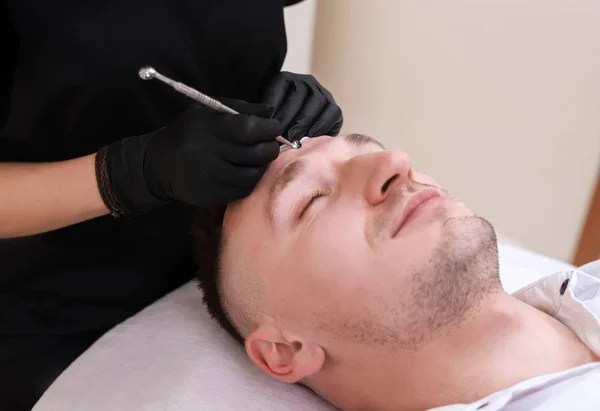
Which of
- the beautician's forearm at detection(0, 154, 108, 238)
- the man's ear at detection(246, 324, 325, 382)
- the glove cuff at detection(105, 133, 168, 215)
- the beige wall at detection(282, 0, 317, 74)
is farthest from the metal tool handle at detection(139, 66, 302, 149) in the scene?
the beige wall at detection(282, 0, 317, 74)

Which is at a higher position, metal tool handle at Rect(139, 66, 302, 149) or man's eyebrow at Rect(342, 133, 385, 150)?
metal tool handle at Rect(139, 66, 302, 149)

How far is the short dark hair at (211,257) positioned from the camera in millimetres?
1071

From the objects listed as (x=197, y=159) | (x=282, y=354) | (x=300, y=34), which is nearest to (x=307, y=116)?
(x=197, y=159)

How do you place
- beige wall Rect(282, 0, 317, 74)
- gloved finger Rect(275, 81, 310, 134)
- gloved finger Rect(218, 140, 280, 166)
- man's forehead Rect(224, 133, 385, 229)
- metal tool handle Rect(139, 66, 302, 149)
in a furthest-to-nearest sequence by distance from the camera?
beige wall Rect(282, 0, 317, 74)
gloved finger Rect(275, 81, 310, 134)
man's forehead Rect(224, 133, 385, 229)
gloved finger Rect(218, 140, 280, 166)
metal tool handle Rect(139, 66, 302, 149)

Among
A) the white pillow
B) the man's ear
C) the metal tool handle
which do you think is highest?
the metal tool handle

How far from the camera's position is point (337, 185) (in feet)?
3.21

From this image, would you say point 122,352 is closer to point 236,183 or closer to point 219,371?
point 219,371

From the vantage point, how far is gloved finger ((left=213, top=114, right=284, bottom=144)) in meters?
0.87

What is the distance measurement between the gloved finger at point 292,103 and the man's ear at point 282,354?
0.43 meters

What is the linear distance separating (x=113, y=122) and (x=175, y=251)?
33 centimetres

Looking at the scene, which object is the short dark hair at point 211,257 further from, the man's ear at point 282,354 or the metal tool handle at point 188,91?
the metal tool handle at point 188,91

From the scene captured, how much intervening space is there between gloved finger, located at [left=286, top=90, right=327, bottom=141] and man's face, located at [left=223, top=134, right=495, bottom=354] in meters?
0.17

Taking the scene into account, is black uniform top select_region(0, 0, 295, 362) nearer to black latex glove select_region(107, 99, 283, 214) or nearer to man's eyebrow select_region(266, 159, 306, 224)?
black latex glove select_region(107, 99, 283, 214)

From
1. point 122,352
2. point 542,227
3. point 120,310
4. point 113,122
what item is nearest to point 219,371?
point 122,352
